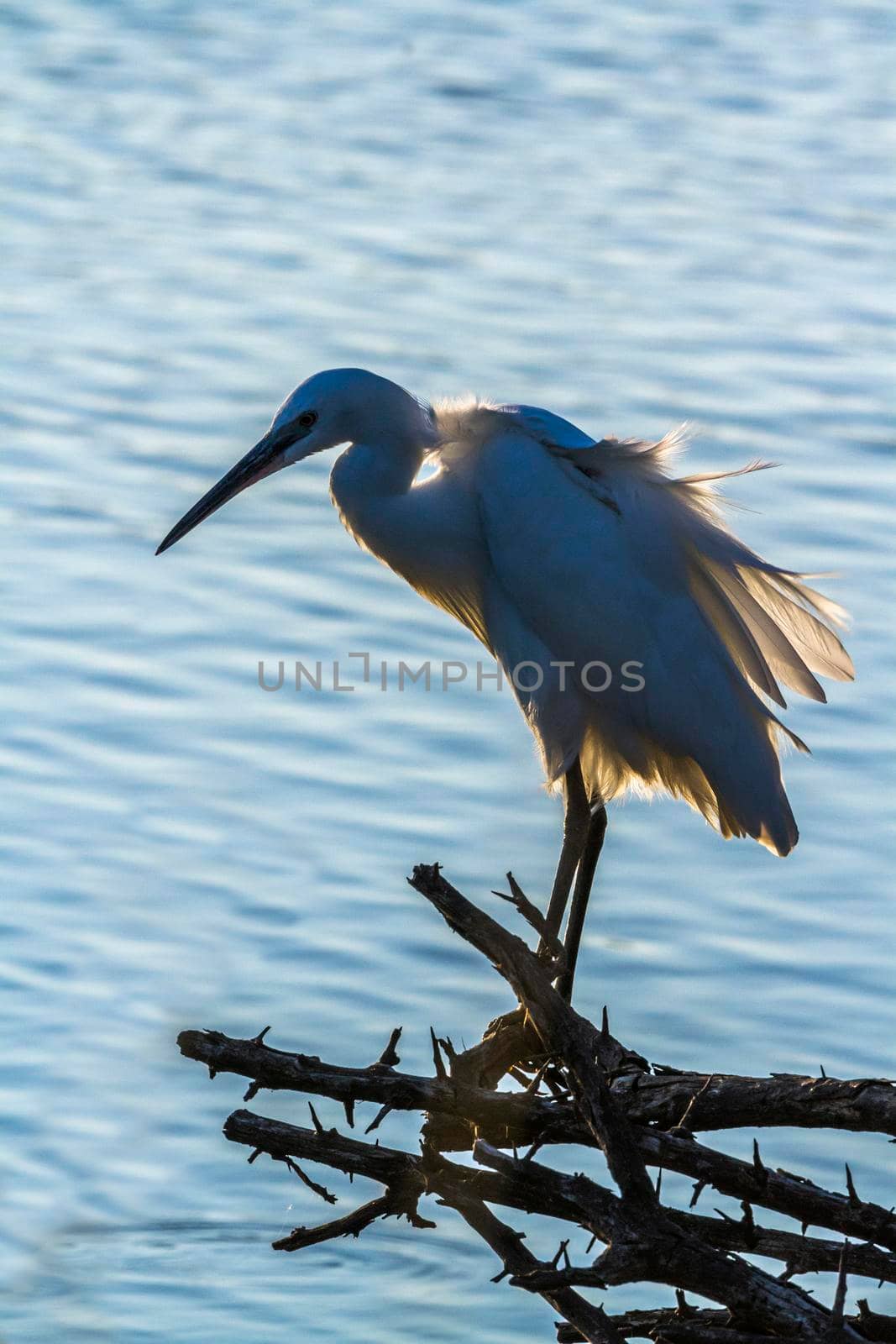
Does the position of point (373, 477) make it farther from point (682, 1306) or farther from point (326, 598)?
point (326, 598)

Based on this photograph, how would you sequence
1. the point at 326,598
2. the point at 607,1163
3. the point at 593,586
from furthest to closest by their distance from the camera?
the point at 326,598
the point at 593,586
the point at 607,1163

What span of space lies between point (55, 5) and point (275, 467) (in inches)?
713

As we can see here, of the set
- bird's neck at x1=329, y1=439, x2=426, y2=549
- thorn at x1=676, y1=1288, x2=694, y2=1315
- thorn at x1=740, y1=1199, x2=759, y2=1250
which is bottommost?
thorn at x1=676, y1=1288, x2=694, y2=1315

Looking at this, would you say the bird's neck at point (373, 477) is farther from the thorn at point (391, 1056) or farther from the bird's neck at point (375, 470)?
the thorn at point (391, 1056)

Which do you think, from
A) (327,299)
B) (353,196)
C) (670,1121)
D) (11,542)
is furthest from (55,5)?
(670,1121)

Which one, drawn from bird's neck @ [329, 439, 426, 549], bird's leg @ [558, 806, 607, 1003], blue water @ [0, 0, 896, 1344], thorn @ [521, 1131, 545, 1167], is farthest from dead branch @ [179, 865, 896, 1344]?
blue water @ [0, 0, 896, 1344]

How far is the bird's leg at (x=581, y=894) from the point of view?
596 cm

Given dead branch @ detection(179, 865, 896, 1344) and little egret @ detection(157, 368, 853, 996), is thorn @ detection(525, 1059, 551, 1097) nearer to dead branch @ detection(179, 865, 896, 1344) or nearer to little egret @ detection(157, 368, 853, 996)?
dead branch @ detection(179, 865, 896, 1344)

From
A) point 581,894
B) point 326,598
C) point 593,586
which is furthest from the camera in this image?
point 326,598

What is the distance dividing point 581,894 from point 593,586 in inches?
33.8

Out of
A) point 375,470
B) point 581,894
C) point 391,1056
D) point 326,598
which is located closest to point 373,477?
point 375,470

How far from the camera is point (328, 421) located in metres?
6.28

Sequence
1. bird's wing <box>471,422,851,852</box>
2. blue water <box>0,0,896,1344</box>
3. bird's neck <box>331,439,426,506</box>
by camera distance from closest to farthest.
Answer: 1. bird's wing <box>471,422,851,852</box>
2. bird's neck <box>331,439,426,506</box>
3. blue water <box>0,0,896,1344</box>

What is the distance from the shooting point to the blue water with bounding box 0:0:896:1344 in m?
7.91
